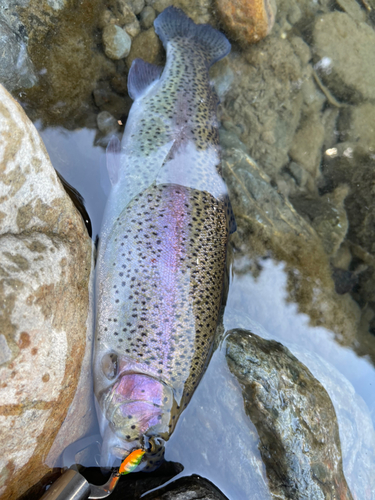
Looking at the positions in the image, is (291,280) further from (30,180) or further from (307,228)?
(30,180)

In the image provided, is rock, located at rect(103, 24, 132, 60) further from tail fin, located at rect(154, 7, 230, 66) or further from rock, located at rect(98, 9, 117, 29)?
tail fin, located at rect(154, 7, 230, 66)

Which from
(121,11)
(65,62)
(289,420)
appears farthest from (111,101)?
(289,420)

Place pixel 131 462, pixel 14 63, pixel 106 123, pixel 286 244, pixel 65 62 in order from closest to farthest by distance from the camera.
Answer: pixel 131 462 < pixel 14 63 < pixel 65 62 < pixel 106 123 < pixel 286 244

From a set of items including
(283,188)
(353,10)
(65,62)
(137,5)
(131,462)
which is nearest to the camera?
(131,462)

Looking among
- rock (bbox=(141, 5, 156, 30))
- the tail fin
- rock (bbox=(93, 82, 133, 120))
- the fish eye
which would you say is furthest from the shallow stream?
the fish eye

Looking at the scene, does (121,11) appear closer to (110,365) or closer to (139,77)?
(139,77)

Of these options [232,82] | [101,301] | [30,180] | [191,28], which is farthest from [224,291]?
[191,28]

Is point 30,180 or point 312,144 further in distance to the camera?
point 312,144
